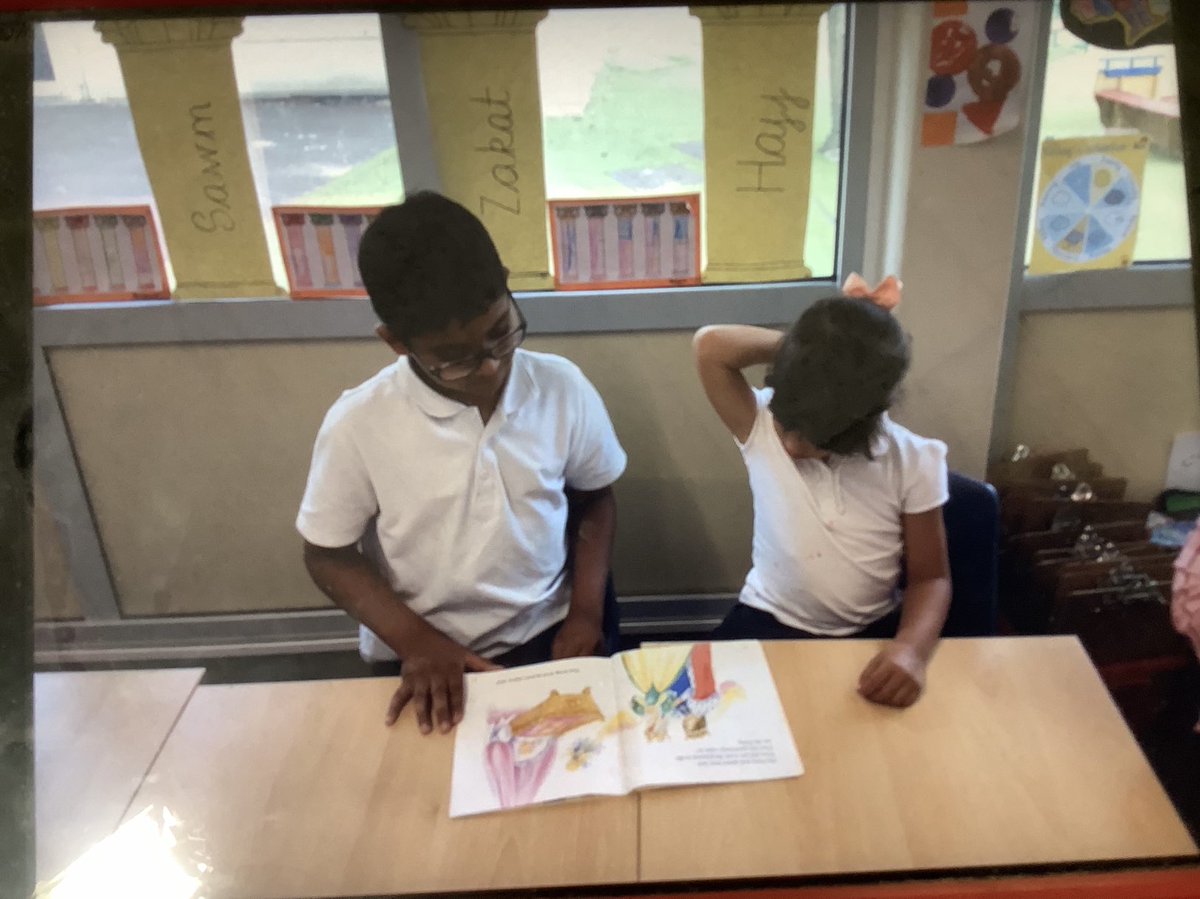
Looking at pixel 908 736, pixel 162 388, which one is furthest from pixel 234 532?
pixel 908 736

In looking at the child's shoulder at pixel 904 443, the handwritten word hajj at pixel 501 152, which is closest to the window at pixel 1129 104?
the child's shoulder at pixel 904 443

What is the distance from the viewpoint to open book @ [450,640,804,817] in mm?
797

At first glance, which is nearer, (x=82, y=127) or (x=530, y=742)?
(x=82, y=127)

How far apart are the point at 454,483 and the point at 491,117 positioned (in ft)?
1.14

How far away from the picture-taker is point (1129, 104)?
0.75 m

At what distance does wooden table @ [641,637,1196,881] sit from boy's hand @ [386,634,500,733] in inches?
8.9

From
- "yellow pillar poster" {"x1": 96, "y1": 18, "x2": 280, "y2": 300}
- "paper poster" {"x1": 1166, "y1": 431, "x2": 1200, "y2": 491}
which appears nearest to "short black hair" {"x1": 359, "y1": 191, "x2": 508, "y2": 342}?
"yellow pillar poster" {"x1": 96, "y1": 18, "x2": 280, "y2": 300}

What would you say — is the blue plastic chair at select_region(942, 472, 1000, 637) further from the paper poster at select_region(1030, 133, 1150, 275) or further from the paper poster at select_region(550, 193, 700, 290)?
the paper poster at select_region(550, 193, 700, 290)

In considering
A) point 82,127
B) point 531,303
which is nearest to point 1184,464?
point 531,303

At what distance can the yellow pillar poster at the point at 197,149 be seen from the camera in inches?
27.0

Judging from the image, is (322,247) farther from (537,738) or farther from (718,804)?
(718,804)

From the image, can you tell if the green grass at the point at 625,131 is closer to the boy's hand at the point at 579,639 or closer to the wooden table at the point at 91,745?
the boy's hand at the point at 579,639

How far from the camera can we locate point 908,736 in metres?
0.84

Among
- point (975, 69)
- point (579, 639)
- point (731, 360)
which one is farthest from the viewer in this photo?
point (579, 639)
